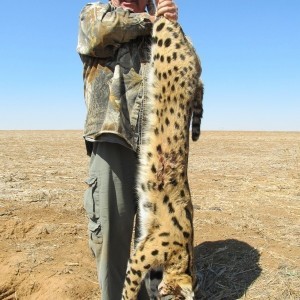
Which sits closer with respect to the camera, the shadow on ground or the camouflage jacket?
the camouflage jacket

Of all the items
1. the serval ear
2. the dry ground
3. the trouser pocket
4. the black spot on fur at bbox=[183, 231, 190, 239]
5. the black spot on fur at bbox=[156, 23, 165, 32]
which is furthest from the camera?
the dry ground

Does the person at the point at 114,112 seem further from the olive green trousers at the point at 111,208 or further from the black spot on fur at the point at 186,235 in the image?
the black spot on fur at the point at 186,235

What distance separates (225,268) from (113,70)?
262 cm

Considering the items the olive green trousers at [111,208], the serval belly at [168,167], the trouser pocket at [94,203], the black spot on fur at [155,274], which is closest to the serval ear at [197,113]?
the serval belly at [168,167]

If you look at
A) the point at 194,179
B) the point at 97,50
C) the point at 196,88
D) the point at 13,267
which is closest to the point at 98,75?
the point at 97,50

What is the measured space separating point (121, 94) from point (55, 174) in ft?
25.5

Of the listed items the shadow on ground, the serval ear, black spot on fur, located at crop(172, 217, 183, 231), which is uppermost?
the serval ear

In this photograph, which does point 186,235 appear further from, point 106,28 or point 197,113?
Answer: point 106,28

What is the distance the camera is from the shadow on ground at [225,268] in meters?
4.77

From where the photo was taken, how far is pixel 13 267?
544cm

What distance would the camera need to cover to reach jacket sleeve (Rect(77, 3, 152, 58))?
3453 mm

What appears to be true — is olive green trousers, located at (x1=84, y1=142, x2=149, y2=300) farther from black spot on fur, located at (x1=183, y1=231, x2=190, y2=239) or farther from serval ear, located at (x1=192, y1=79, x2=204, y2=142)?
serval ear, located at (x1=192, y1=79, x2=204, y2=142)

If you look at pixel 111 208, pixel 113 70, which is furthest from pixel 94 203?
pixel 113 70

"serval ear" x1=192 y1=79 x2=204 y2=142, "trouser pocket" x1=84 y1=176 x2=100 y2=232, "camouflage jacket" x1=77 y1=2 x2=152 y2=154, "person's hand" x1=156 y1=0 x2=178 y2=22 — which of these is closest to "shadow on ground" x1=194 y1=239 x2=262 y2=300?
"trouser pocket" x1=84 y1=176 x2=100 y2=232
